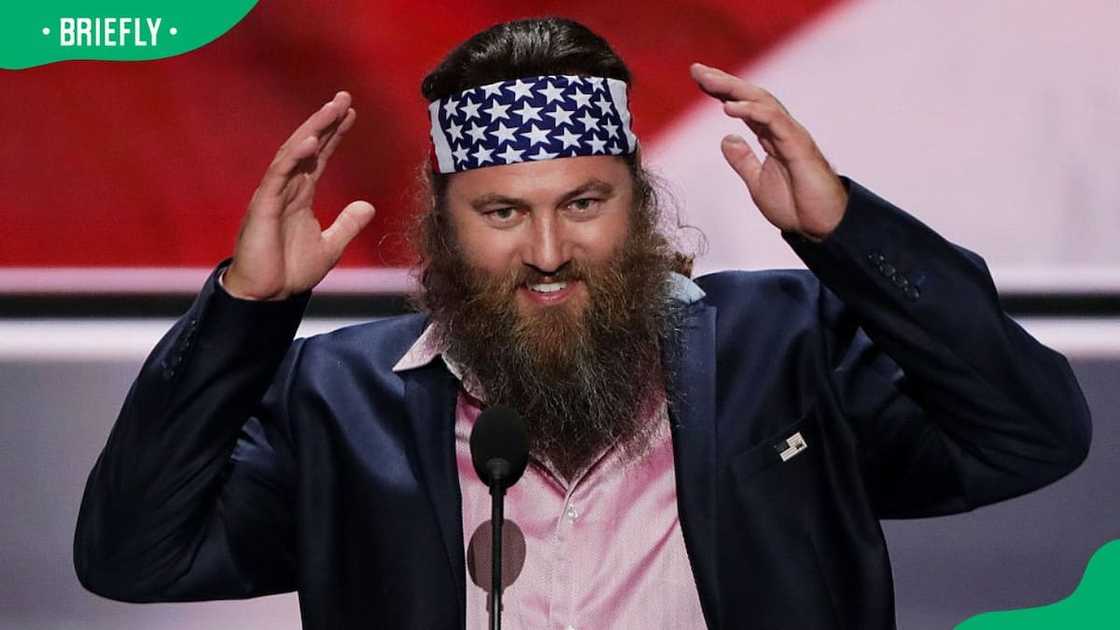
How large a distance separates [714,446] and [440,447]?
37cm

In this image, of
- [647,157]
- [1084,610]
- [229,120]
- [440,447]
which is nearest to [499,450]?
[440,447]

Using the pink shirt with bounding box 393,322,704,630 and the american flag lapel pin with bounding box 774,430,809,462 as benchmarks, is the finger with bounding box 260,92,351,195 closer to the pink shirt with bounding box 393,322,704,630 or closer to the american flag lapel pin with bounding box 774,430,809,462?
the pink shirt with bounding box 393,322,704,630

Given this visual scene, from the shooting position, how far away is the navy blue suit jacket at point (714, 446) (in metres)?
2.06

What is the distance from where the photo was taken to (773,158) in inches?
81.0

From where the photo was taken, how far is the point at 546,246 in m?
2.20

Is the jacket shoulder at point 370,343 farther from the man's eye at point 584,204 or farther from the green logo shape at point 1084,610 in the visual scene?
the green logo shape at point 1084,610

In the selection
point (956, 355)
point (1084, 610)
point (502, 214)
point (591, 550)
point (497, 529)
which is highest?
point (502, 214)

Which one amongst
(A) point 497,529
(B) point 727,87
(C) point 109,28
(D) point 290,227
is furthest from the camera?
(C) point 109,28

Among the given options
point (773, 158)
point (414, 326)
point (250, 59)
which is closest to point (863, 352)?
point (773, 158)

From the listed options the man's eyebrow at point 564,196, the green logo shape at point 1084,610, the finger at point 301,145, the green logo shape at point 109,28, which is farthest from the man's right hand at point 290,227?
the green logo shape at point 1084,610

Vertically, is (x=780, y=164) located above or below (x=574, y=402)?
above

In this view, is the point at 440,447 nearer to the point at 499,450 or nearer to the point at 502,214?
the point at 502,214

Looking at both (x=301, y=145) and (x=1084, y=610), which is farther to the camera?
(x=1084, y=610)

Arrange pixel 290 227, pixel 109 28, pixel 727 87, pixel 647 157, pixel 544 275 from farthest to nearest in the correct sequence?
pixel 109 28
pixel 647 157
pixel 544 275
pixel 290 227
pixel 727 87
